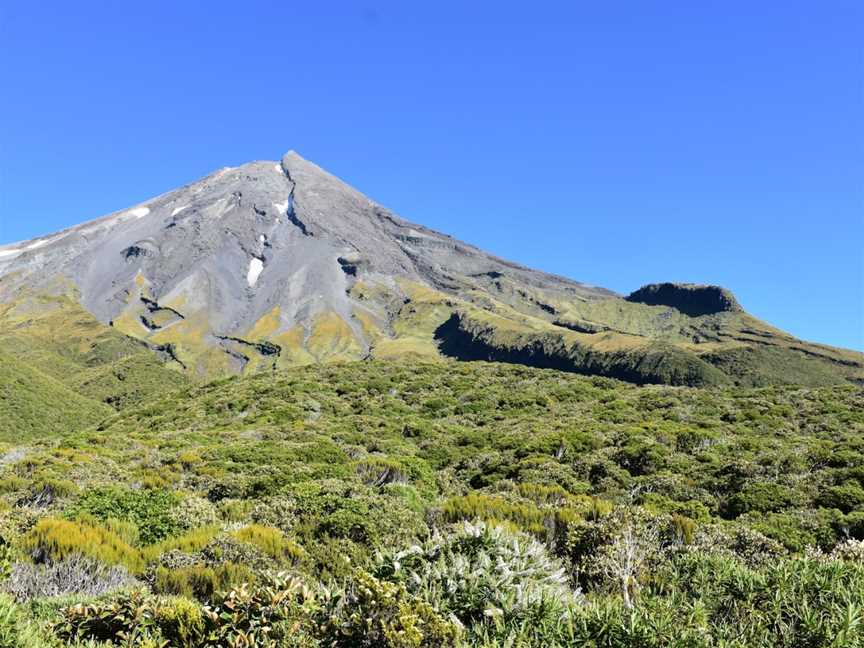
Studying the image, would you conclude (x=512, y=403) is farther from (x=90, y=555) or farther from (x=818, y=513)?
(x=90, y=555)

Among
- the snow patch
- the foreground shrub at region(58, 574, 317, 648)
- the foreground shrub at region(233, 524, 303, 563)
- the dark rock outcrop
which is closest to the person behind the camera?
the foreground shrub at region(58, 574, 317, 648)

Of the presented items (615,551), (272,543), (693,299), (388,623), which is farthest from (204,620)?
(693,299)

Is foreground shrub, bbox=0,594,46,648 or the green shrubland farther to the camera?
the green shrubland

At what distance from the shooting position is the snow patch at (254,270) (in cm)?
18925

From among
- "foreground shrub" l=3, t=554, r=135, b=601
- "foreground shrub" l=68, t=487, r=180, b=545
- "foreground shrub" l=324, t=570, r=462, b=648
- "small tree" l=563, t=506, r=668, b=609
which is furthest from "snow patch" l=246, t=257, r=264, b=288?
"foreground shrub" l=324, t=570, r=462, b=648

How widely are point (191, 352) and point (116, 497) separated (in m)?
138

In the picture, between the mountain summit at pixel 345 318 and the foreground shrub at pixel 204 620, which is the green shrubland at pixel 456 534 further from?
the mountain summit at pixel 345 318

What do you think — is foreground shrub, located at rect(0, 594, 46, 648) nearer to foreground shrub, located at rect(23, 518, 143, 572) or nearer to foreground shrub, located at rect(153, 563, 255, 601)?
foreground shrub, located at rect(153, 563, 255, 601)

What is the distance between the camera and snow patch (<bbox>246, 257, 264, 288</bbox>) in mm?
189250

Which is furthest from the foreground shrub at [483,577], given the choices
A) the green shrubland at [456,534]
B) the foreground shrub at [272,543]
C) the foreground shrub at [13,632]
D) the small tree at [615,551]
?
the foreground shrub at [13,632]

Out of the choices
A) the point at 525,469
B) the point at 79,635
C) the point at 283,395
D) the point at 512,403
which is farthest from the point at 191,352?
the point at 79,635

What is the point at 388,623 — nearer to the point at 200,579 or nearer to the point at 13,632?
the point at 13,632

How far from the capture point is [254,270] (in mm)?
193875

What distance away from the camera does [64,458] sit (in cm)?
1852
